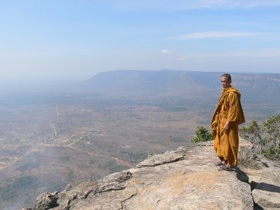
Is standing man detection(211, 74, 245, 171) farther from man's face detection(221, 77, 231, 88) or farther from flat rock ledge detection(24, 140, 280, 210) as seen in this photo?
flat rock ledge detection(24, 140, 280, 210)

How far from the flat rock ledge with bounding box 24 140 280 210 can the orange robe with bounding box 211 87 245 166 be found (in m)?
0.48

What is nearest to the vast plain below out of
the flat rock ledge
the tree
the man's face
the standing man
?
the tree

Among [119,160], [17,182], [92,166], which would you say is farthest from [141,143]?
[17,182]

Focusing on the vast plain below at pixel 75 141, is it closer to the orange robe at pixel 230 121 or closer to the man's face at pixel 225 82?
the orange robe at pixel 230 121

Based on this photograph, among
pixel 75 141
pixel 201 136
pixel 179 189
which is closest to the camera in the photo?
pixel 179 189

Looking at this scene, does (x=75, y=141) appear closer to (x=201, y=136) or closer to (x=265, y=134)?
(x=201, y=136)

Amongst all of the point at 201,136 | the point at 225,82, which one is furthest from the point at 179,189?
the point at 201,136

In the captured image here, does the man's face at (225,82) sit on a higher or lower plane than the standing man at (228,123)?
higher

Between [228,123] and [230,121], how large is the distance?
0.24 ft

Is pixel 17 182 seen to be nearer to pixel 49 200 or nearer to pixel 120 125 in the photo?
pixel 49 200

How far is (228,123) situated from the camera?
25.7 ft

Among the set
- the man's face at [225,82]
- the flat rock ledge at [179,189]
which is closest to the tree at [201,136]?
the flat rock ledge at [179,189]

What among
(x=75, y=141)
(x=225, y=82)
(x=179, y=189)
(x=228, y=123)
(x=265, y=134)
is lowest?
(x=75, y=141)

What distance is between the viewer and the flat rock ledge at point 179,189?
6539 millimetres
